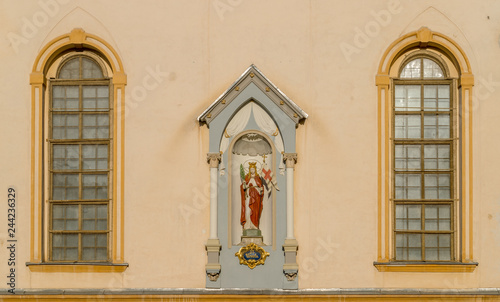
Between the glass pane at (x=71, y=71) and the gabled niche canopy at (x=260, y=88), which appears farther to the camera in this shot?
the glass pane at (x=71, y=71)

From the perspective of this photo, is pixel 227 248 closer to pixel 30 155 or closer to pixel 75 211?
pixel 75 211

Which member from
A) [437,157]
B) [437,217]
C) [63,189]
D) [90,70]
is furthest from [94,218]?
[437,157]

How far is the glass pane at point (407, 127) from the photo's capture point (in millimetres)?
14320

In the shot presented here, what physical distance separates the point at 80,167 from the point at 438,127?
685cm

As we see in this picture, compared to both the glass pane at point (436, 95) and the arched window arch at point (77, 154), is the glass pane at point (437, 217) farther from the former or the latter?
the arched window arch at point (77, 154)

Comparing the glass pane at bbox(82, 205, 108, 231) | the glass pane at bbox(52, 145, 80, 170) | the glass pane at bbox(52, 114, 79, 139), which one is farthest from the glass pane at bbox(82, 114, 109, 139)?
the glass pane at bbox(82, 205, 108, 231)

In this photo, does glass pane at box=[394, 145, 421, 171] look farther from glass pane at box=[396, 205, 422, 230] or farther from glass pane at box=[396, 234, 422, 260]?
glass pane at box=[396, 234, 422, 260]

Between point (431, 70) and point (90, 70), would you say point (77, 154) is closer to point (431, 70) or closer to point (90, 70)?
point (90, 70)

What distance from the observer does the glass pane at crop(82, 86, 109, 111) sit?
14.5m

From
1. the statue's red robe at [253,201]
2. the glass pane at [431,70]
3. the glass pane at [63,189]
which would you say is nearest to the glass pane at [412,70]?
the glass pane at [431,70]

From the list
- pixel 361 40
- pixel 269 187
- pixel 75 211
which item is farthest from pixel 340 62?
pixel 75 211

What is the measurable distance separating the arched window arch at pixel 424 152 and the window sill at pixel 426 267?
0.14 feet

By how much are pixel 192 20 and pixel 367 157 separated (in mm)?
4169

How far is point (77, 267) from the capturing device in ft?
46.3
